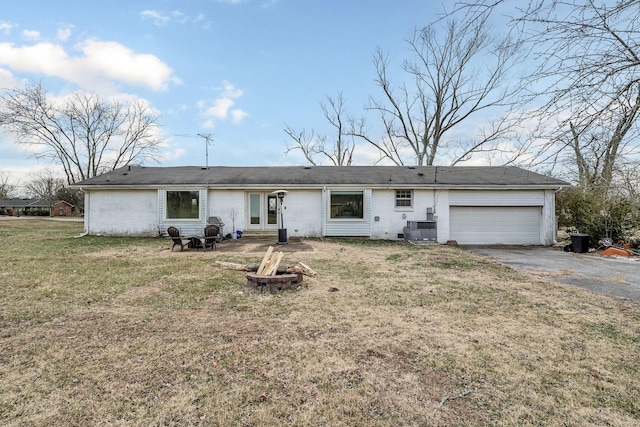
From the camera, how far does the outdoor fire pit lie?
560cm

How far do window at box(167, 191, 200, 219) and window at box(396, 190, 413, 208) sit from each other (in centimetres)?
910

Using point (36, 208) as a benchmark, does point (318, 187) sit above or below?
above

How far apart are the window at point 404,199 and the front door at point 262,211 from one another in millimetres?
5667

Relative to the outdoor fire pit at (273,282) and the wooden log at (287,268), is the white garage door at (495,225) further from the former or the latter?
the outdoor fire pit at (273,282)

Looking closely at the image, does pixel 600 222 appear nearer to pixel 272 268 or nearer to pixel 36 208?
pixel 272 268

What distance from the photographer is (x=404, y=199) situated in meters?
13.9

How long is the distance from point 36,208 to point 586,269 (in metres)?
66.0

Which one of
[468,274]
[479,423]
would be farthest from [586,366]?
[468,274]

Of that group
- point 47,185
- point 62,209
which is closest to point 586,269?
point 62,209

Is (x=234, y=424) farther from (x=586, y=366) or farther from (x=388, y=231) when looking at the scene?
(x=388, y=231)

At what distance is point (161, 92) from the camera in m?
16.0

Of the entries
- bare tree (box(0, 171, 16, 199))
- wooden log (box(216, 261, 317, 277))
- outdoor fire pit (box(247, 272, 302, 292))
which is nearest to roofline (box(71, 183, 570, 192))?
wooden log (box(216, 261, 317, 277))

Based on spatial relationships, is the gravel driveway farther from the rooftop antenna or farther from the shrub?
the rooftop antenna

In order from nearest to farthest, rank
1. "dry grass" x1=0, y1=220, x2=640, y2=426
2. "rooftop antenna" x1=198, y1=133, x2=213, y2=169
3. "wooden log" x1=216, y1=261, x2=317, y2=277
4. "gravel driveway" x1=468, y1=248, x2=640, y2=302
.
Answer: "dry grass" x1=0, y1=220, x2=640, y2=426
"gravel driveway" x1=468, y1=248, x2=640, y2=302
"wooden log" x1=216, y1=261, x2=317, y2=277
"rooftop antenna" x1=198, y1=133, x2=213, y2=169
